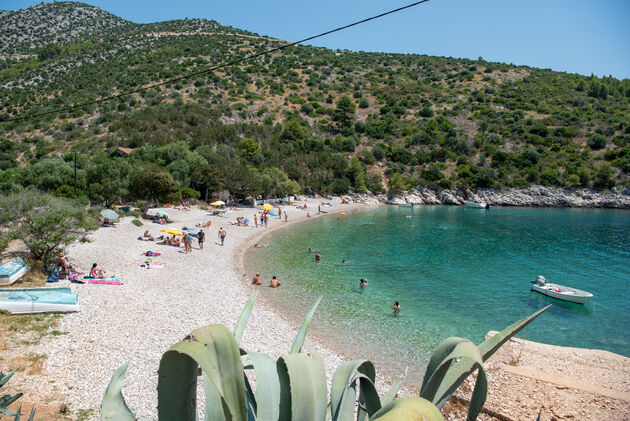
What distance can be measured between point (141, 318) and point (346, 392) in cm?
1114

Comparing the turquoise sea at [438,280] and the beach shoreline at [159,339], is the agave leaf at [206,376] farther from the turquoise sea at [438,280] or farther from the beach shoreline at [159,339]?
the turquoise sea at [438,280]

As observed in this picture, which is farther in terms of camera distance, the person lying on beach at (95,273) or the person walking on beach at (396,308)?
the person walking on beach at (396,308)

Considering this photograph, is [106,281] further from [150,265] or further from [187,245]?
[187,245]

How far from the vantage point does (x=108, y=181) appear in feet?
99.7

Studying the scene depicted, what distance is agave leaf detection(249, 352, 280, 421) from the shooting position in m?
1.73

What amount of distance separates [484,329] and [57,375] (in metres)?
13.9

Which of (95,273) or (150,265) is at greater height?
(95,273)

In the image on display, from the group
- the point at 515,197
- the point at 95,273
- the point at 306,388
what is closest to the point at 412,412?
Result: the point at 306,388

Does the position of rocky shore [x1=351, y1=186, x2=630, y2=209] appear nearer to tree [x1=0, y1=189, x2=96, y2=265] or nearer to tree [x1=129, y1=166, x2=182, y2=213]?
tree [x1=129, y1=166, x2=182, y2=213]

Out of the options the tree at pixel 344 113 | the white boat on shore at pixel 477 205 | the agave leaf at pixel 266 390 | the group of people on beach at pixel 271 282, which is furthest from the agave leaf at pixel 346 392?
the tree at pixel 344 113

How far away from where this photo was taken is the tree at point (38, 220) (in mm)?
13125

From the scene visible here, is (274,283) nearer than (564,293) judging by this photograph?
No

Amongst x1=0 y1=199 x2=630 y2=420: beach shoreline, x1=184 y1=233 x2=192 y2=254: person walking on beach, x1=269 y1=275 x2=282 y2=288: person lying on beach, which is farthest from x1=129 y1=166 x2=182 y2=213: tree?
x1=269 y1=275 x2=282 y2=288: person lying on beach

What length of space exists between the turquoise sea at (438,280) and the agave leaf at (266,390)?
9.76 m
